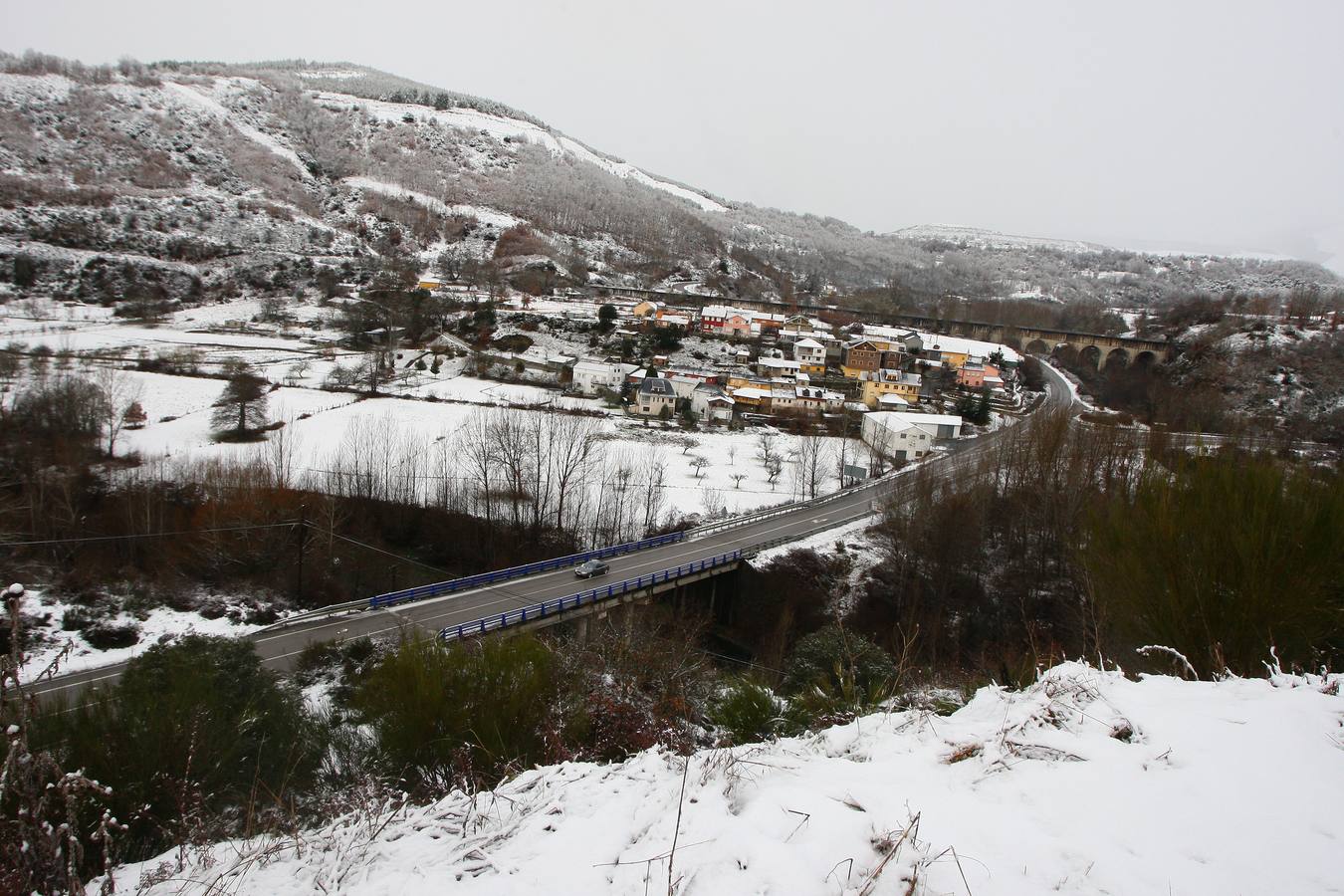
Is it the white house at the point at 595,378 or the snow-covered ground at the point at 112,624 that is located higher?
the white house at the point at 595,378

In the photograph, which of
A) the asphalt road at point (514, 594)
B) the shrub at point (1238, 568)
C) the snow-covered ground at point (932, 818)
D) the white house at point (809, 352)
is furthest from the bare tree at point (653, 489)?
the white house at point (809, 352)

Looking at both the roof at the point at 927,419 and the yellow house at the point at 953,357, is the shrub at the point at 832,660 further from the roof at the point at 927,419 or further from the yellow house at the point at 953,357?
the yellow house at the point at 953,357

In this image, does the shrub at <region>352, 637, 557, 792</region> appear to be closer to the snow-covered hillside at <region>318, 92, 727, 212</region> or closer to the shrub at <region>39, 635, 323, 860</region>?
the shrub at <region>39, 635, 323, 860</region>

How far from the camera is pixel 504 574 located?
53.4 feet

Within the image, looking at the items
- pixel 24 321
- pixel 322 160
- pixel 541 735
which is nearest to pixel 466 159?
pixel 322 160

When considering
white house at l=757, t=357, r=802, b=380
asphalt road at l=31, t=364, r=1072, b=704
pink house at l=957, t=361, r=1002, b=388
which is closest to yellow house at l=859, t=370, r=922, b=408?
pink house at l=957, t=361, r=1002, b=388

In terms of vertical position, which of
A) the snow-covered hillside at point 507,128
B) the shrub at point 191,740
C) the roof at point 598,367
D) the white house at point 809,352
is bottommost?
the shrub at point 191,740

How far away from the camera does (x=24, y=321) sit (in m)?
37.2

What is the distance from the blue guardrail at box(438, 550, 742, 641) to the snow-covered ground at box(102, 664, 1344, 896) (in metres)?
8.82

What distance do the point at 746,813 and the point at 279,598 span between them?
57.1 ft

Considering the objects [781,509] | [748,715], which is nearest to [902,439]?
[781,509]

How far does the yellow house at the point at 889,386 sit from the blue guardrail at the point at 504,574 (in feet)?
75.4

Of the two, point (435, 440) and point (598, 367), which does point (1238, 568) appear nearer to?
point (435, 440)

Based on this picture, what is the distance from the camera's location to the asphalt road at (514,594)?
11.5 metres
